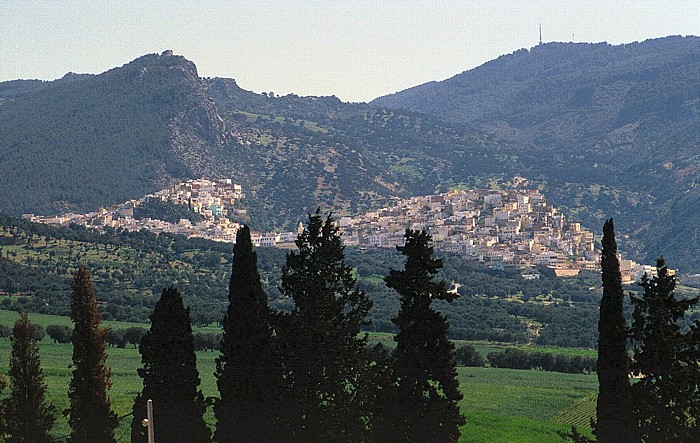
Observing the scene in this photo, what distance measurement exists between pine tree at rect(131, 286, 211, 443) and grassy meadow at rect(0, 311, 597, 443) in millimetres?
10284

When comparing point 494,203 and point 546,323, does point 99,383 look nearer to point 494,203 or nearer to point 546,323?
point 546,323

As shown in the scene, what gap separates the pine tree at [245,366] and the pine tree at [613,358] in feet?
19.9

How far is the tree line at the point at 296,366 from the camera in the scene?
21812 mm

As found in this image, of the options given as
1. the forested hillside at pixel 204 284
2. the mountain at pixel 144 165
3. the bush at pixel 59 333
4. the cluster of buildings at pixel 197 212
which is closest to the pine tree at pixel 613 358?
the bush at pixel 59 333

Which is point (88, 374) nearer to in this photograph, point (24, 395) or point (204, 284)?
point (24, 395)

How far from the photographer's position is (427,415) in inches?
872

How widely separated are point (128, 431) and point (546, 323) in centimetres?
5332

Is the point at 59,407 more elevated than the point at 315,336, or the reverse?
the point at 315,336

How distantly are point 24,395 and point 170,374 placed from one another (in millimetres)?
3483

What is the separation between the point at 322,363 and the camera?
22.3 metres

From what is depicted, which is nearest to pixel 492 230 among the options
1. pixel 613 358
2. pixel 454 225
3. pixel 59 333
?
pixel 454 225

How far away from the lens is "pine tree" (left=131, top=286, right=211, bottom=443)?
22.0 metres

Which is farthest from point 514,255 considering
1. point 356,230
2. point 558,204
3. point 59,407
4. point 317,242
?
point 317,242

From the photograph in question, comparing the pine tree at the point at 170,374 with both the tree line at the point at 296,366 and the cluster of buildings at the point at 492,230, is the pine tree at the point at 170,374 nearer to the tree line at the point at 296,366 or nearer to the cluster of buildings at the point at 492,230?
the tree line at the point at 296,366
